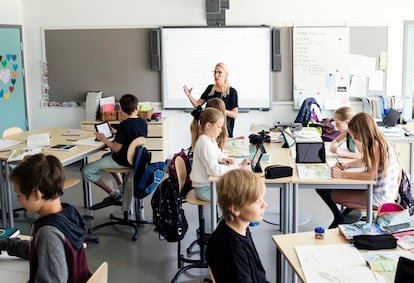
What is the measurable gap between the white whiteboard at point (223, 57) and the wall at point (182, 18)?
14 cm

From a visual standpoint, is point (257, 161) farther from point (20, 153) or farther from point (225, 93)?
point (20, 153)

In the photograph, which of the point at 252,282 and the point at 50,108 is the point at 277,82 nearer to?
the point at 50,108

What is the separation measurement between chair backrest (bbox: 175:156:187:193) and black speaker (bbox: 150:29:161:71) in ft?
10.9

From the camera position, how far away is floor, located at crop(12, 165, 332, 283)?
3975 mm

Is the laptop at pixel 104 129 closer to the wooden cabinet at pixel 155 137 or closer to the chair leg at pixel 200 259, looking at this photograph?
the chair leg at pixel 200 259

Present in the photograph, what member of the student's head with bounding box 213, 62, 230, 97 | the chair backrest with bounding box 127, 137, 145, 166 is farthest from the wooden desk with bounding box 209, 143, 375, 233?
the student's head with bounding box 213, 62, 230, 97

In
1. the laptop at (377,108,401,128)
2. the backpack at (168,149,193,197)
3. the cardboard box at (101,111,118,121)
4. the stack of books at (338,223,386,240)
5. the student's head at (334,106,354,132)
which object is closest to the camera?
the stack of books at (338,223,386,240)

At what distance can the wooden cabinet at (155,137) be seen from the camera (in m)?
6.95

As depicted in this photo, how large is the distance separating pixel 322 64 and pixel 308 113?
939 mm

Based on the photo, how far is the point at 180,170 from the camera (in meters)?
4.01

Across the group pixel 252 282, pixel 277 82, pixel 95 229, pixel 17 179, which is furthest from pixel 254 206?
pixel 277 82

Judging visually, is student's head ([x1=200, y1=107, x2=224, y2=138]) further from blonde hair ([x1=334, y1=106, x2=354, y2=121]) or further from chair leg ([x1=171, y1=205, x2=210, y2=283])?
blonde hair ([x1=334, y1=106, x2=354, y2=121])

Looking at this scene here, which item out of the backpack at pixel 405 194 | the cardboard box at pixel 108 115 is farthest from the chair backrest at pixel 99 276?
the cardboard box at pixel 108 115

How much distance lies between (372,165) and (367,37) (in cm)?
369
